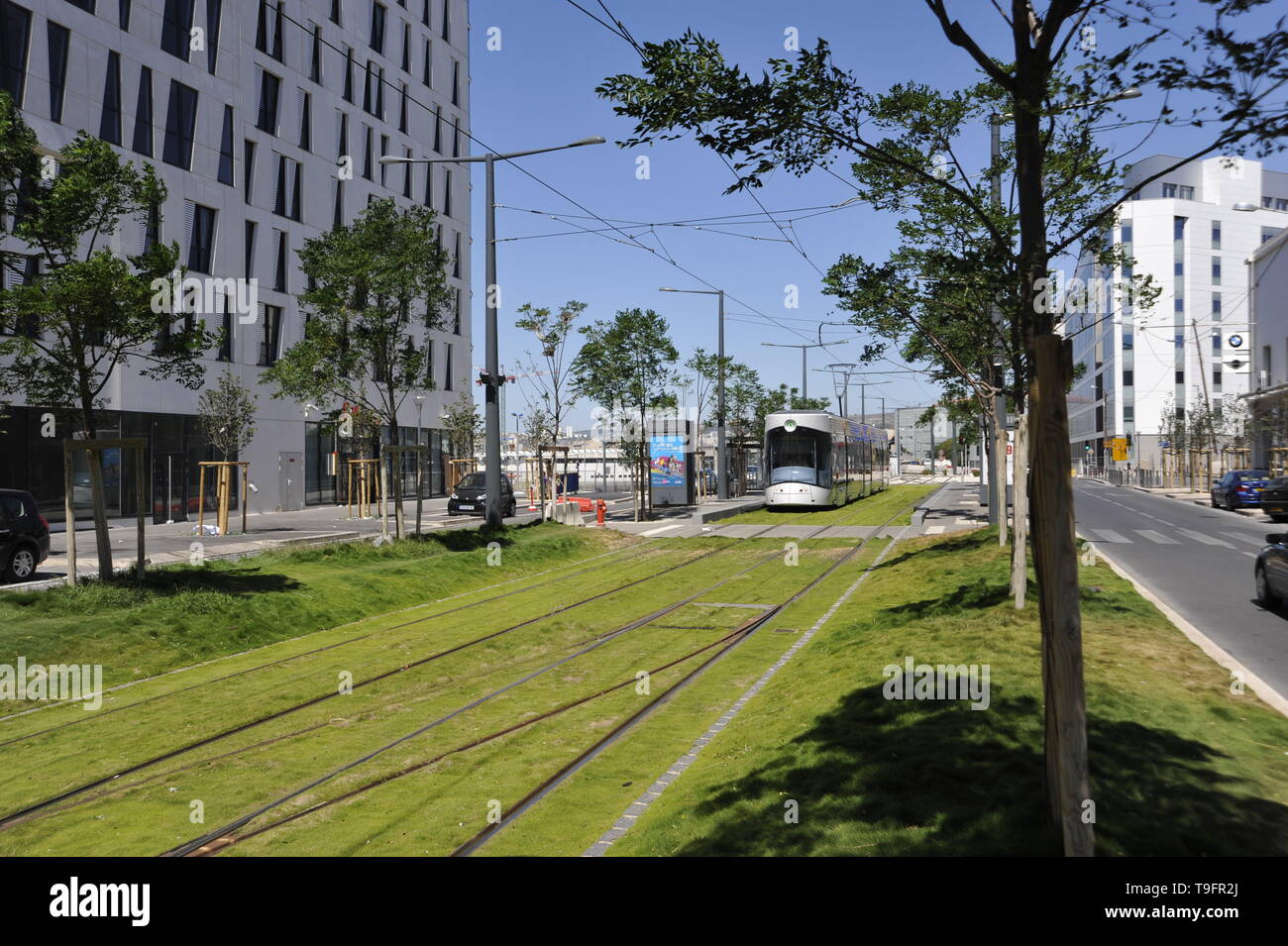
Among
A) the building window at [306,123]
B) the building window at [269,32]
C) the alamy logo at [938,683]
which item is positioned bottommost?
the alamy logo at [938,683]

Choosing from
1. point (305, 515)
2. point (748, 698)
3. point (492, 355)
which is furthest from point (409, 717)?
point (305, 515)

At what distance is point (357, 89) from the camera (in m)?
48.5

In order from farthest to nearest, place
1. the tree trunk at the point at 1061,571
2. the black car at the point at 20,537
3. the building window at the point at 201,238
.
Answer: the building window at the point at 201,238 < the black car at the point at 20,537 < the tree trunk at the point at 1061,571

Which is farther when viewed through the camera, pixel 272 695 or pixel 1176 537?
pixel 1176 537

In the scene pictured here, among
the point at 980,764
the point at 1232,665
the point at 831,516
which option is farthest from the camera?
the point at 831,516

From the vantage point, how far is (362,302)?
2052 centimetres

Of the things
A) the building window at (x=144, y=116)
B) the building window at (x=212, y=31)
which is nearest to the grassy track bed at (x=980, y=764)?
the building window at (x=144, y=116)

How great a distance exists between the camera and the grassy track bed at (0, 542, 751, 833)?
7.89 metres

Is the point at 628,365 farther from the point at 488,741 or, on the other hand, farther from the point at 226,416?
the point at 488,741

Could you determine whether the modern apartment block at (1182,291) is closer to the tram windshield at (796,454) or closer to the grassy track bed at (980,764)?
the tram windshield at (796,454)

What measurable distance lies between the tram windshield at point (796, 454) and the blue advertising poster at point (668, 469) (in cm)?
639

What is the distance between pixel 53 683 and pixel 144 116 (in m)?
29.4

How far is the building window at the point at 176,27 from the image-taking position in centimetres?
3472
